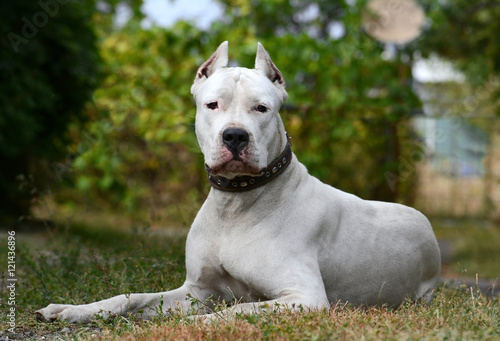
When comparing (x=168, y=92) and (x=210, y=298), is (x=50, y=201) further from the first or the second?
(x=210, y=298)

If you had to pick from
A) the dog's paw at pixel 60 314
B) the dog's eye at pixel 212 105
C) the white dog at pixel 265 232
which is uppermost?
the dog's eye at pixel 212 105

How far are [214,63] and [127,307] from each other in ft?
4.65

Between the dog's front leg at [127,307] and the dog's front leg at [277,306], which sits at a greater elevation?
the dog's front leg at [277,306]

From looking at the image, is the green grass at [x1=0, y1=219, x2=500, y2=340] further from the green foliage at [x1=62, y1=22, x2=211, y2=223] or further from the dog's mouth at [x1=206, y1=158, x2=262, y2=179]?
the green foliage at [x1=62, y1=22, x2=211, y2=223]

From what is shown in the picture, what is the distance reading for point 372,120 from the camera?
29.6ft

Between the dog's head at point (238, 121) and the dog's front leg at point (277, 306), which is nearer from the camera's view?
the dog's front leg at point (277, 306)

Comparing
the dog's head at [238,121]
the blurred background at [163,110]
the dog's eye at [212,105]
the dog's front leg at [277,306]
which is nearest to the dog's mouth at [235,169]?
the dog's head at [238,121]

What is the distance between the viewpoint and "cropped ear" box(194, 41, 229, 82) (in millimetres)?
3791

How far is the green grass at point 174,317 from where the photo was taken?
2672 millimetres

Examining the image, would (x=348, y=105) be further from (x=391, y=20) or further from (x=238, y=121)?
(x=238, y=121)

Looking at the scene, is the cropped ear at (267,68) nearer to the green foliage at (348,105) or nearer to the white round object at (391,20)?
the green foliage at (348,105)

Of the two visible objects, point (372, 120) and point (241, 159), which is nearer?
point (241, 159)

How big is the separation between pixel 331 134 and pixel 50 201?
4.08 m

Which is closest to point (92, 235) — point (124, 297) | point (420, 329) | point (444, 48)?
point (124, 297)
